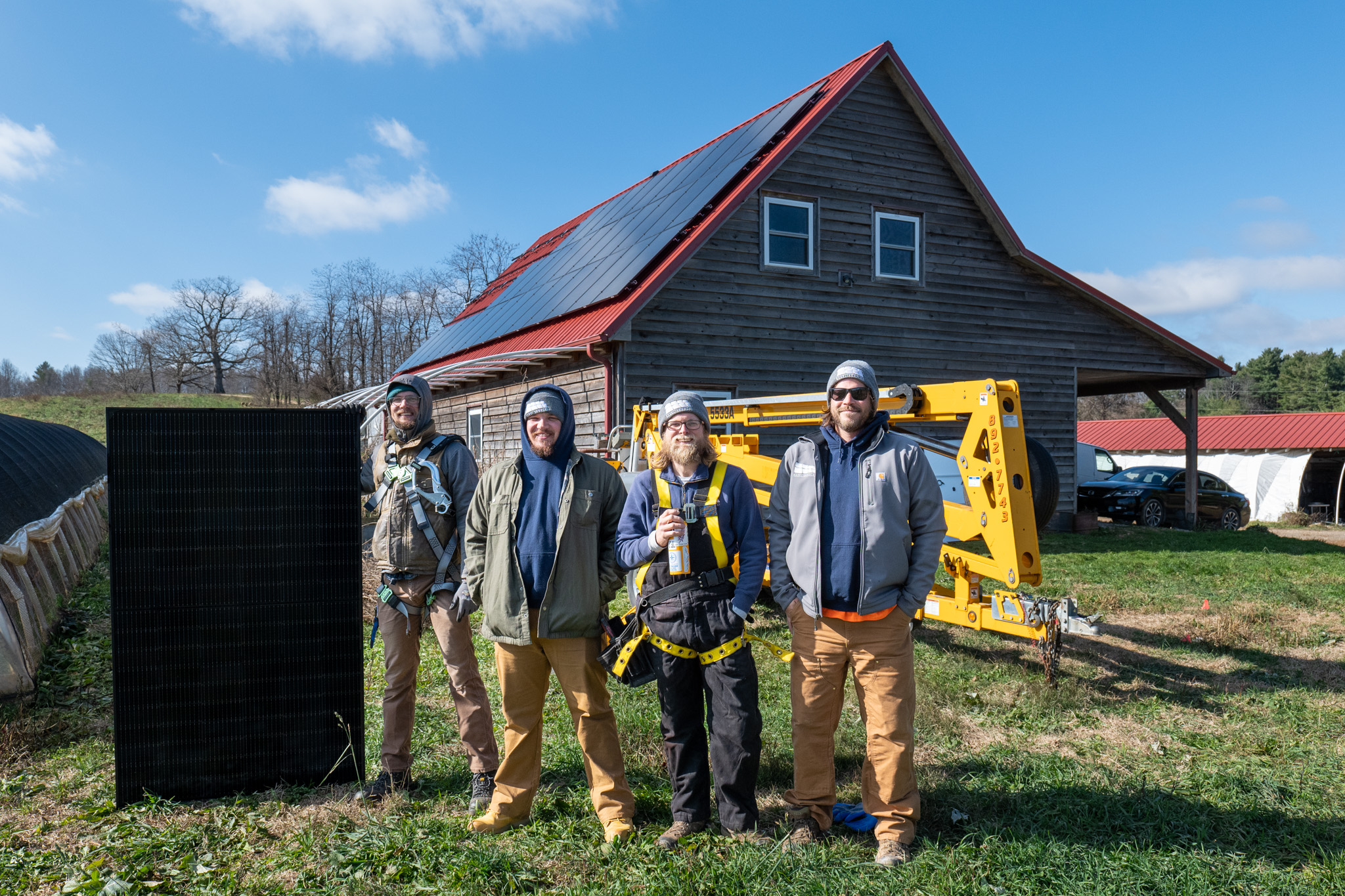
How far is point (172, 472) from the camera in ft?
14.5

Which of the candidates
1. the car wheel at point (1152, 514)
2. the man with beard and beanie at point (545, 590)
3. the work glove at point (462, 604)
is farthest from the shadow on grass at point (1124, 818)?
the car wheel at point (1152, 514)

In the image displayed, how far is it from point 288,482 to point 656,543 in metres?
2.23

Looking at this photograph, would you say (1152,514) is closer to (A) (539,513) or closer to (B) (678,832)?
(B) (678,832)

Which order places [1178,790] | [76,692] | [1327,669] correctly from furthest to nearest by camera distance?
1. [1327,669]
2. [76,692]
3. [1178,790]

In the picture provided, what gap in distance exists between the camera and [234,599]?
4.48 m

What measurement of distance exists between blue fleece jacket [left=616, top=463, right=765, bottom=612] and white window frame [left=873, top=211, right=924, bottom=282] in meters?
11.1

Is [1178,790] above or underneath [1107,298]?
underneath

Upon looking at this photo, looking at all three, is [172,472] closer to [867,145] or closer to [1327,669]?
[1327,669]

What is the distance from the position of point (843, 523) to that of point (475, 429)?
47.9 ft

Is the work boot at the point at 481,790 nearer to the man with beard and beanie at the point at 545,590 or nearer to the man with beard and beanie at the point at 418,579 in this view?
the man with beard and beanie at the point at 418,579

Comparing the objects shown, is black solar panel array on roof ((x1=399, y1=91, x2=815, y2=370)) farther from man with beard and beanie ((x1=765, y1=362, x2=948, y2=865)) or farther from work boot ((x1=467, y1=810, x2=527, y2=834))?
work boot ((x1=467, y1=810, x2=527, y2=834))

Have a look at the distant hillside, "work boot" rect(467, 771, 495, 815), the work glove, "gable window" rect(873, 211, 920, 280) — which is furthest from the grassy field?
the distant hillside

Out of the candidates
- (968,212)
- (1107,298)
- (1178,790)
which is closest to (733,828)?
(1178,790)

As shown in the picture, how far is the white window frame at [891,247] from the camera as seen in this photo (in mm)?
14023
